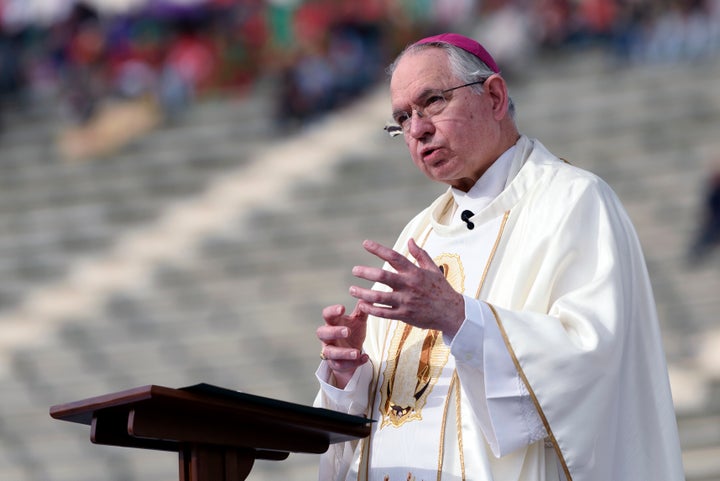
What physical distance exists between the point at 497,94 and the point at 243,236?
26.5 ft

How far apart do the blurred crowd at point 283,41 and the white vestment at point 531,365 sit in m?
8.42

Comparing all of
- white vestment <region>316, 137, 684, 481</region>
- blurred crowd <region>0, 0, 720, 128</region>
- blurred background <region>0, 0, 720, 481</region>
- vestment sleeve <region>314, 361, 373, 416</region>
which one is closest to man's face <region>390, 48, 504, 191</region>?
white vestment <region>316, 137, 684, 481</region>

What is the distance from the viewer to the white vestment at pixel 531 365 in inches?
80.0

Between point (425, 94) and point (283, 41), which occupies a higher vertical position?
point (283, 41)

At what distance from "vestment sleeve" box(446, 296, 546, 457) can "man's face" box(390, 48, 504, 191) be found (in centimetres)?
41

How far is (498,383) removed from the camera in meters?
2.05

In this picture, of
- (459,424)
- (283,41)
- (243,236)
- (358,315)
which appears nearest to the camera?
(459,424)

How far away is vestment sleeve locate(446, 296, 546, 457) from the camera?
2.03 meters

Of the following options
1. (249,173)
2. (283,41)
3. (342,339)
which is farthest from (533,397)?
(283,41)

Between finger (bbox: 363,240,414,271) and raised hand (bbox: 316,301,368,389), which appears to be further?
raised hand (bbox: 316,301,368,389)

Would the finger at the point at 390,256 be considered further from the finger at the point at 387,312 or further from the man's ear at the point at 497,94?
the man's ear at the point at 497,94

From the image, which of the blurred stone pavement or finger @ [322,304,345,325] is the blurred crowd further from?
finger @ [322,304,345,325]

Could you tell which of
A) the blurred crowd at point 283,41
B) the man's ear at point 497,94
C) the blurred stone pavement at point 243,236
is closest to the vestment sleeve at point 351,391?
the man's ear at point 497,94

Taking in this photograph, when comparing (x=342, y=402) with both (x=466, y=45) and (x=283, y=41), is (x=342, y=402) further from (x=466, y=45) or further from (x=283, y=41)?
(x=283, y=41)
